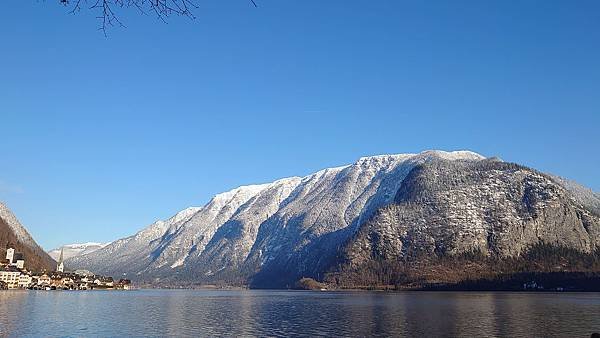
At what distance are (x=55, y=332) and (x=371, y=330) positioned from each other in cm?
4386

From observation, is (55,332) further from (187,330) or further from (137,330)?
(187,330)

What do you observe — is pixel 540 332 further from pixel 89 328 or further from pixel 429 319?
pixel 89 328

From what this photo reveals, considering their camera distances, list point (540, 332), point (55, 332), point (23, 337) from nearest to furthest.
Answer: point (23, 337) → point (55, 332) → point (540, 332)

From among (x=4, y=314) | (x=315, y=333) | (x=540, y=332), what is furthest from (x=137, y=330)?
(x=540, y=332)

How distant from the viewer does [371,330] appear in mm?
87750

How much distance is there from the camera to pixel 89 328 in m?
86.5

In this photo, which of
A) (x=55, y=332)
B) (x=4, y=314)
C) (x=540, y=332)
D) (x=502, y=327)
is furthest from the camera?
(x=4, y=314)

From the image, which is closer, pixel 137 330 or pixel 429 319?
pixel 137 330

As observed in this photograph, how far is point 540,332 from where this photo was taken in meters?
86.2

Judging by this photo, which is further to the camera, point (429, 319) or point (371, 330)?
point (429, 319)

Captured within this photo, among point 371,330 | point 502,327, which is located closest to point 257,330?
point 371,330

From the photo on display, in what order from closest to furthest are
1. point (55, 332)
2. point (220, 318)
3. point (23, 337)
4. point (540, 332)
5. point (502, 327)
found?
1. point (23, 337)
2. point (55, 332)
3. point (540, 332)
4. point (502, 327)
5. point (220, 318)

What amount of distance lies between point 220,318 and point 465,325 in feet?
148

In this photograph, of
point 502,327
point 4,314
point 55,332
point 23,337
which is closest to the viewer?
point 23,337
